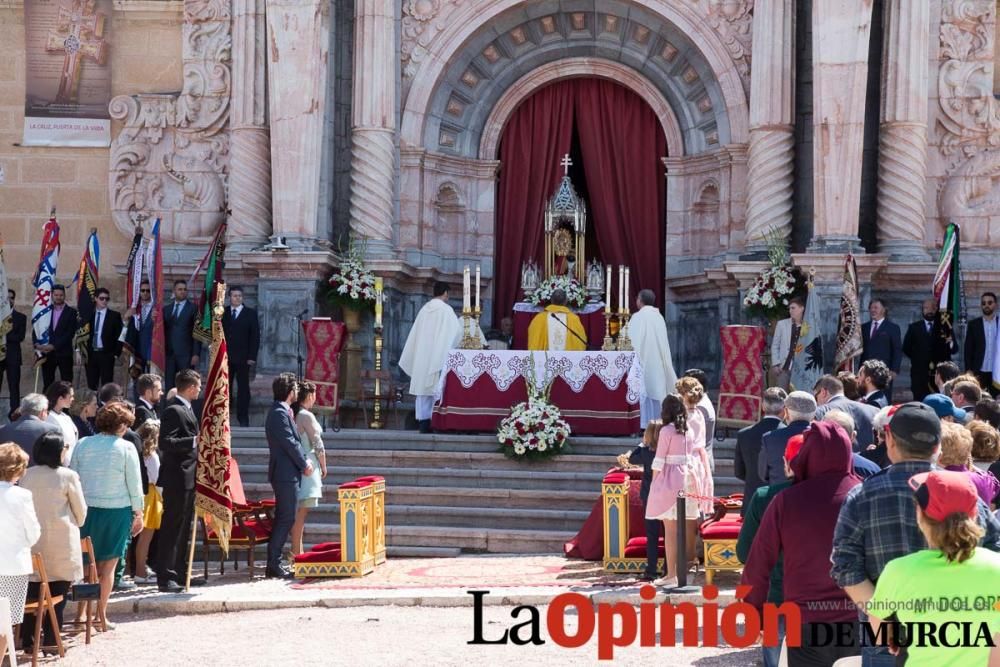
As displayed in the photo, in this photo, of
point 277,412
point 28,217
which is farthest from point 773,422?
point 28,217

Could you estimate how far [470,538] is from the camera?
12.5 meters

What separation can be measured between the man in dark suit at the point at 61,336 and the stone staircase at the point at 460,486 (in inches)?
110

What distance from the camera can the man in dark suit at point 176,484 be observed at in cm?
1034

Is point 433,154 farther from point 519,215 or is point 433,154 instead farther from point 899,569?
point 899,569

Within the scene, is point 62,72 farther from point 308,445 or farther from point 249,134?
point 308,445

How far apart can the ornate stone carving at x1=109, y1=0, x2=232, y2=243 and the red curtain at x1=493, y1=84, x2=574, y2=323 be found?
3730 millimetres

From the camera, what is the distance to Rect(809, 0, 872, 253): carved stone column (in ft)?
51.8

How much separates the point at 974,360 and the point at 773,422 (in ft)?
20.9

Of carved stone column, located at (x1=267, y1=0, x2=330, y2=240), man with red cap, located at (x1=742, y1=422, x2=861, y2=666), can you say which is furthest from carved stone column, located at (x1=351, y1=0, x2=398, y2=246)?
man with red cap, located at (x1=742, y1=422, x2=861, y2=666)

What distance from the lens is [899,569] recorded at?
4.38 m

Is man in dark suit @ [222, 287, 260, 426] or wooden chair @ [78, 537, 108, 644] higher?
man in dark suit @ [222, 287, 260, 426]

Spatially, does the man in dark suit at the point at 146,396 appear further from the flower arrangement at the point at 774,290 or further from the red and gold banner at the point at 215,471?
the flower arrangement at the point at 774,290

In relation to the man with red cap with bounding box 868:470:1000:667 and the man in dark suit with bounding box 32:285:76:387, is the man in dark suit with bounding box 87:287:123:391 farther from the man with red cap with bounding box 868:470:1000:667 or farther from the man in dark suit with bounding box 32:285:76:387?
the man with red cap with bounding box 868:470:1000:667

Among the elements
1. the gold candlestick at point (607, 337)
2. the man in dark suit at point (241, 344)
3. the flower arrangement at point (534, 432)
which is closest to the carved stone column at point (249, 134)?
the man in dark suit at point (241, 344)
